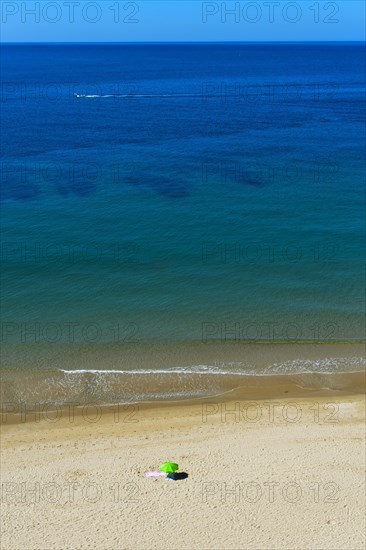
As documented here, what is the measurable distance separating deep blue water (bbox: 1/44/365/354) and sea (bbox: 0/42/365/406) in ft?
Result: 0.45

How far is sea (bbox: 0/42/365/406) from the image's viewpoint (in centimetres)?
2994

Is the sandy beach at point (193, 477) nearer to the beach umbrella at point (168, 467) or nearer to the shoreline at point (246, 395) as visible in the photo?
the shoreline at point (246, 395)

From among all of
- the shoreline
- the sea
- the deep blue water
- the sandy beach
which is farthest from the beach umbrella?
the deep blue water

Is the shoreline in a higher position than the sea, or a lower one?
lower

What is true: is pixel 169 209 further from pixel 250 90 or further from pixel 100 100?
pixel 250 90

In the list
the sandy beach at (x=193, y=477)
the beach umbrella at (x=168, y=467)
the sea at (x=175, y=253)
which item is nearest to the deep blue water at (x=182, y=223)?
the sea at (x=175, y=253)

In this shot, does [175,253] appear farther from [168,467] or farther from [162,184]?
[168,467]

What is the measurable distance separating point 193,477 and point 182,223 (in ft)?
84.1

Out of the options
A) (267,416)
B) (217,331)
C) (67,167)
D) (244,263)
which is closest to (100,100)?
(67,167)

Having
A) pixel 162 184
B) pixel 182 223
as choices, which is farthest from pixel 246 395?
pixel 162 184

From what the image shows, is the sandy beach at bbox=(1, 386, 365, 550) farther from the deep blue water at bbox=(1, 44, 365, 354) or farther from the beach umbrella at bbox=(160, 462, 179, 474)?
the deep blue water at bbox=(1, 44, 365, 354)

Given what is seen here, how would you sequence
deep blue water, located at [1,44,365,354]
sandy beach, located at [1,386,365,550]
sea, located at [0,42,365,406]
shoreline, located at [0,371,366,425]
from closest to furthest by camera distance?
sandy beach, located at [1,386,365,550] → shoreline, located at [0,371,366,425] → sea, located at [0,42,365,406] → deep blue water, located at [1,44,365,354]

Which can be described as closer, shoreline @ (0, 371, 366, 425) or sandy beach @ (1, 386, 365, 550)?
sandy beach @ (1, 386, 365, 550)

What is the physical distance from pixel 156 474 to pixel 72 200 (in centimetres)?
3084
